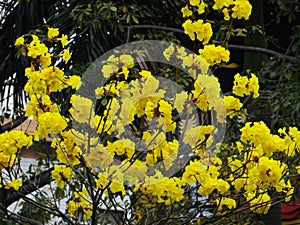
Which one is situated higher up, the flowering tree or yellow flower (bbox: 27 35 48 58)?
yellow flower (bbox: 27 35 48 58)

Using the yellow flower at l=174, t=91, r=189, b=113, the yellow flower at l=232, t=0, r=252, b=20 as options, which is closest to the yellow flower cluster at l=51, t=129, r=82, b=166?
the yellow flower at l=174, t=91, r=189, b=113

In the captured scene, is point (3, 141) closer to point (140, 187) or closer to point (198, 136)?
point (140, 187)

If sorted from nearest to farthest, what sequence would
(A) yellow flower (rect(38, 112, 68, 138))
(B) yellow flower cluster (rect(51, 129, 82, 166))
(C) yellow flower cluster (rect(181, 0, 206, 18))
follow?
(A) yellow flower (rect(38, 112, 68, 138))
(B) yellow flower cluster (rect(51, 129, 82, 166))
(C) yellow flower cluster (rect(181, 0, 206, 18))

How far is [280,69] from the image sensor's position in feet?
13.7

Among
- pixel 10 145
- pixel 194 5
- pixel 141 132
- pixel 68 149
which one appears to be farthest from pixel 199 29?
pixel 10 145

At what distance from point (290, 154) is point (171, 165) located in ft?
1.43

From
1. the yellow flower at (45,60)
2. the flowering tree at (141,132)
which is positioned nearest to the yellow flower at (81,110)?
the flowering tree at (141,132)

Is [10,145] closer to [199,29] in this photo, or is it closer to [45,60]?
[45,60]

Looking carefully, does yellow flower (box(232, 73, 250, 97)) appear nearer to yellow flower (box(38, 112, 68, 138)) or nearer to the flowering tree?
the flowering tree

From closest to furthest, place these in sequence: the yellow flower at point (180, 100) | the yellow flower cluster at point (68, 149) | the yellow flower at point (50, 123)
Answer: the yellow flower at point (50, 123) → the yellow flower cluster at point (68, 149) → the yellow flower at point (180, 100)

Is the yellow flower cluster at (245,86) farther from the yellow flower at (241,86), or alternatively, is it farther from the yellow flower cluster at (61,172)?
the yellow flower cluster at (61,172)

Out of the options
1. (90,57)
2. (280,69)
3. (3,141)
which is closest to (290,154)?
(3,141)

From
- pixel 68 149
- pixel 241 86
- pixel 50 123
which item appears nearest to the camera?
pixel 50 123

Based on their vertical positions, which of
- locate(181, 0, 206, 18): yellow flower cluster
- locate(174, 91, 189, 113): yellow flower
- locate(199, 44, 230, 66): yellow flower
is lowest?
locate(174, 91, 189, 113): yellow flower
